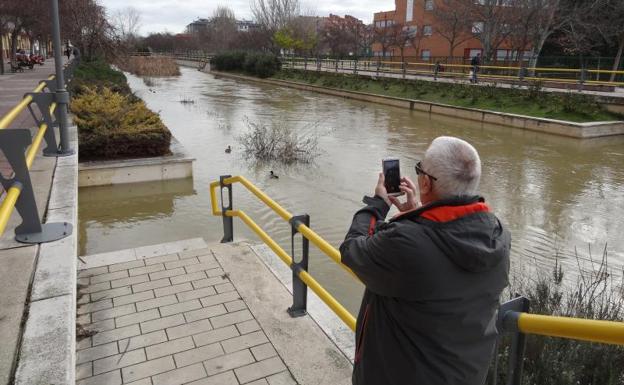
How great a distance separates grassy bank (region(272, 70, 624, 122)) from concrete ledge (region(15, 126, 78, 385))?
18.0 metres

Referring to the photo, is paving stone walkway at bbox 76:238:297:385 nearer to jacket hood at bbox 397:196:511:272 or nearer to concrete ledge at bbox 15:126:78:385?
→ concrete ledge at bbox 15:126:78:385

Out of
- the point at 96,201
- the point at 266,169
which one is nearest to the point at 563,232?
the point at 266,169

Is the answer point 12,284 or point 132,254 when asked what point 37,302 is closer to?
point 12,284

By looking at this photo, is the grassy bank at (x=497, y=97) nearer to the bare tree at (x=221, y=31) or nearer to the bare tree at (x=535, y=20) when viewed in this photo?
the bare tree at (x=535, y=20)

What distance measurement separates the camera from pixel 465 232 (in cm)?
168

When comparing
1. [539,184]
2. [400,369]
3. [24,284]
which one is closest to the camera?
[400,369]

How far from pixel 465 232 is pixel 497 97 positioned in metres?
21.3

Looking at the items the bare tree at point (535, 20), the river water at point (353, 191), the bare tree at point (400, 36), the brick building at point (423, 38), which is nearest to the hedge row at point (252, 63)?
the bare tree at point (400, 36)

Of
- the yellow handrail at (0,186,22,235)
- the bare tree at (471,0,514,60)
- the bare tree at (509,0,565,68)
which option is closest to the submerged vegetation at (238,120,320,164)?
the yellow handrail at (0,186,22,235)

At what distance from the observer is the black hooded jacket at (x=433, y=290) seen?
169cm

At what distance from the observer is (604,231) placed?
788 centimetres

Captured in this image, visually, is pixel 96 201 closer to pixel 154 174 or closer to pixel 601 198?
pixel 154 174

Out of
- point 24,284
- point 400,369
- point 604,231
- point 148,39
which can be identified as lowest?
point 604,231

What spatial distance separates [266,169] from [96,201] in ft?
12.9
